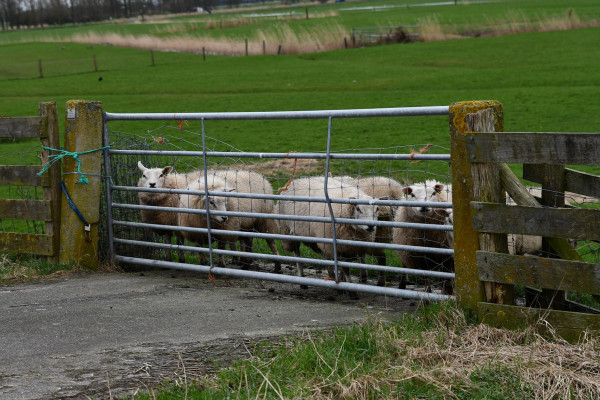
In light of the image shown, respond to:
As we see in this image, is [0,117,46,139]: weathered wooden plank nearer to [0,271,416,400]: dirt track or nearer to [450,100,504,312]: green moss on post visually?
[0,271,416,400]: dirt track

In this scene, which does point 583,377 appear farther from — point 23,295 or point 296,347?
point 23,295

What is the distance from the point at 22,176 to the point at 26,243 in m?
0.74

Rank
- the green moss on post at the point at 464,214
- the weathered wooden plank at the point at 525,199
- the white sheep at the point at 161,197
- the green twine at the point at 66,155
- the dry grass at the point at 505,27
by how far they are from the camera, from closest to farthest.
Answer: the weathered wooden plank at the point at 525,199 → the green moss on post at the point at 464,214 → the green twine at the point at 66,155 → the white sheep at the point at 161,197 → the dry grass at the point at 505,27

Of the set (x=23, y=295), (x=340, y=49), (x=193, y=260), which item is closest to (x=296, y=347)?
(x=23, y=295)

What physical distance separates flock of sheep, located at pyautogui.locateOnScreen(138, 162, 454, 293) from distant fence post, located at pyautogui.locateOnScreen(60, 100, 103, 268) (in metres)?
1.05

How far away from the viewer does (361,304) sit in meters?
6.71

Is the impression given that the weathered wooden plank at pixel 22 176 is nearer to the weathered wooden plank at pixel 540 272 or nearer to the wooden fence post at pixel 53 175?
the wooden fence post at pixel 53 175

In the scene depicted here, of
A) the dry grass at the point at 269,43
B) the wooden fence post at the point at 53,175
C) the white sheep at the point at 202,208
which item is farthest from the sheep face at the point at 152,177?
the dry grass at the point at 269,43

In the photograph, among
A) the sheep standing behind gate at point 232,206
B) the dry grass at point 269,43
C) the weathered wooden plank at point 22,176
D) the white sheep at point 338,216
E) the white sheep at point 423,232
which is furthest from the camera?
the dry grass at point 269,43

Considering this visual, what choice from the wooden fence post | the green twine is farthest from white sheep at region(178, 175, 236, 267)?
Result: the wooden fence post

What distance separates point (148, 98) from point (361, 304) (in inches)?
1049

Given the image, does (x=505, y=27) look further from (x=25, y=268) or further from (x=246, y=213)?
(x=25, y=268)

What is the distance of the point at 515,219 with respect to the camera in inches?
198

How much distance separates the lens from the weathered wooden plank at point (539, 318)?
484cm
